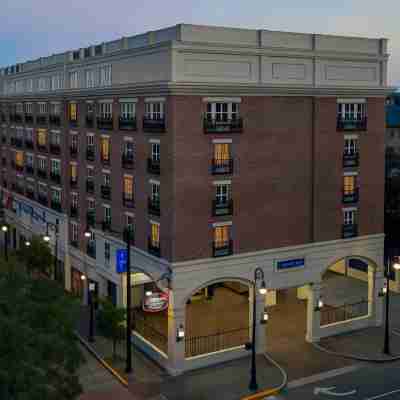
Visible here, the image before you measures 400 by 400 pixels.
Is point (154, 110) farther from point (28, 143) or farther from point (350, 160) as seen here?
point (28, 143)

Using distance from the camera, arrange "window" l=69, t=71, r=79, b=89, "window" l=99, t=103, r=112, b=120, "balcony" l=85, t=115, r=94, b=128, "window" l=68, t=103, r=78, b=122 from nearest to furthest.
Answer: "window" l=99, t=103, r=112, b=120 < "balcony" l=85, t=115, r=94, b=128 < "window" l=68, t=103, r=78, b=122 < "window" l=69, t=71, r=79, b=89

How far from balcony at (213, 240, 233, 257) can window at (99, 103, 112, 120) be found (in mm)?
12290

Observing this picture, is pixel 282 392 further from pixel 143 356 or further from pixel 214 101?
pixel 214 101

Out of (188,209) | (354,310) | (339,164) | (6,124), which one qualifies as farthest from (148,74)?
(6,124)

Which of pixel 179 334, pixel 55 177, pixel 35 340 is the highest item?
pixel 55 177

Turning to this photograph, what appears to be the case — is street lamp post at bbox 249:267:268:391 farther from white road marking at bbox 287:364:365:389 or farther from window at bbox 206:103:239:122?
window at bbox 206:103:239:122

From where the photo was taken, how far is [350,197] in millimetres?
40250

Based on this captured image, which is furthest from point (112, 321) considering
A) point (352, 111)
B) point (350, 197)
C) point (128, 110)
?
→ point (352, 111)

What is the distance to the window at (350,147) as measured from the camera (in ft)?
131

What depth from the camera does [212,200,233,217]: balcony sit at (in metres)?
35.2

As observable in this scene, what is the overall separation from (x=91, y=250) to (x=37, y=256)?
4.52 metres

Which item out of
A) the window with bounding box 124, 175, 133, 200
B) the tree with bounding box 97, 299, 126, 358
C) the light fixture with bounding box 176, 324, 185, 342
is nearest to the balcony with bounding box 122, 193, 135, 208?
the window with bounding box 124, 175, 133, 200

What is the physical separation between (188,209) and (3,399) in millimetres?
17741

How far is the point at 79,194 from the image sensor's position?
156ft
